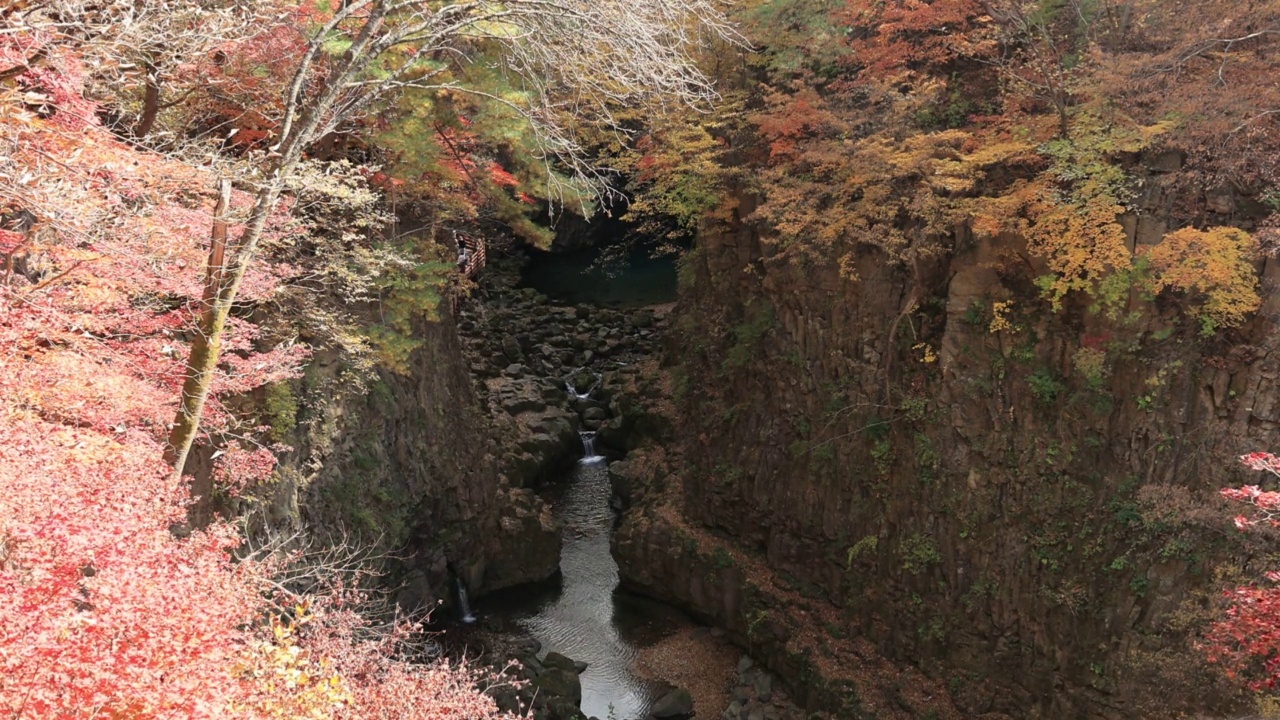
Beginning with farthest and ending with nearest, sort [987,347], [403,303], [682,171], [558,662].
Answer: [682,171]
[558,662]
[403,303]
[987,347]

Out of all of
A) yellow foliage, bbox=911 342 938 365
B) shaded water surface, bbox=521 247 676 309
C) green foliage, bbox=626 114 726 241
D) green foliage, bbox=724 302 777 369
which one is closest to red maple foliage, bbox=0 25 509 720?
green foliage, bbox=626 114 726 241

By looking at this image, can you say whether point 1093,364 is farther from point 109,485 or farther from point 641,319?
point 641,319

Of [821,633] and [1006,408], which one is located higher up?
[1006,408]

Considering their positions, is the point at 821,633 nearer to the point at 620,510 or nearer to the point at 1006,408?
the point at 1006,408

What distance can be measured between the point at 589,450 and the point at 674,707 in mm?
11241

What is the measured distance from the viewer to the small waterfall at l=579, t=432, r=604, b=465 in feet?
87.2

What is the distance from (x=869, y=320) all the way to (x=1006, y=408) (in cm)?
319

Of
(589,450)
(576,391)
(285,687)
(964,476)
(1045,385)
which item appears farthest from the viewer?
(576,391)

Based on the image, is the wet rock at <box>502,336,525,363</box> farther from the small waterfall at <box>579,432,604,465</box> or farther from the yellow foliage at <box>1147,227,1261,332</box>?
the yellow foliage at <box>1147,227,1261,332</box>

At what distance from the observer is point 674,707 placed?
16656 millimetres

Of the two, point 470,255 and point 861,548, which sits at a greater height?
point 470,255

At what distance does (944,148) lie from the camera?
14031 mm

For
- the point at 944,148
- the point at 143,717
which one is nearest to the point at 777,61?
the point at 944,148

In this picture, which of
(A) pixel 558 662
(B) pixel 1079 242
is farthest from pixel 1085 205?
(A) pixel 558 662
